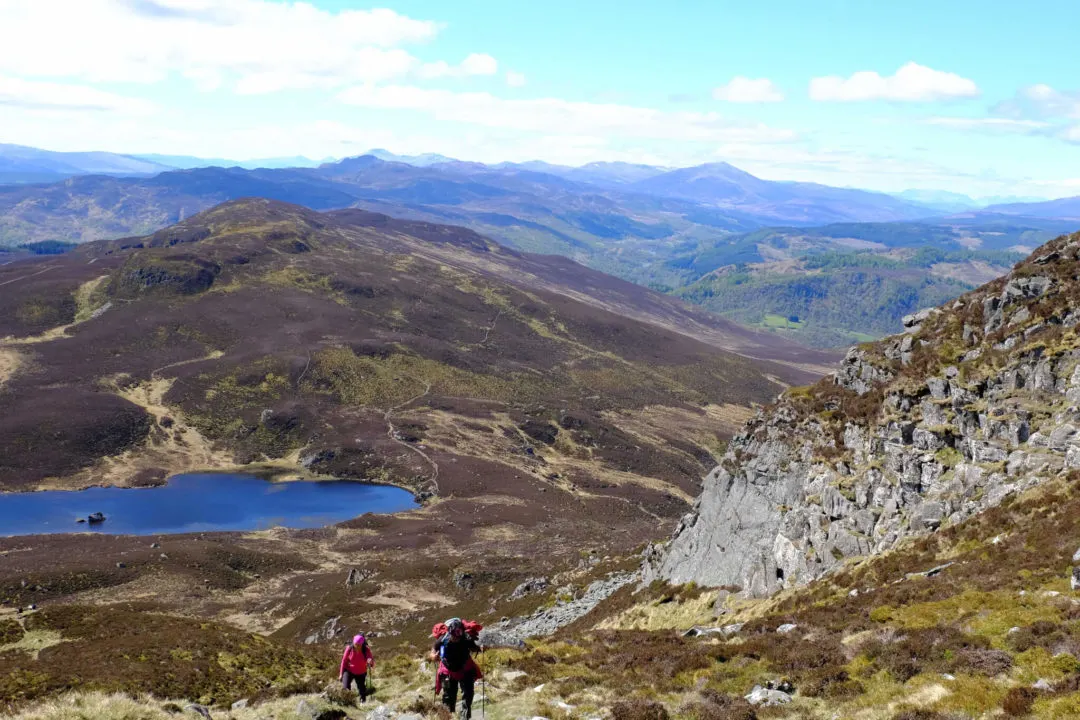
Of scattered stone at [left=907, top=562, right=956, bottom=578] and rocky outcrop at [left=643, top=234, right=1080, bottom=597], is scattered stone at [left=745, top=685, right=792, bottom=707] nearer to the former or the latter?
scattered stone at [left=907, top=562, right=956, bottom=578]

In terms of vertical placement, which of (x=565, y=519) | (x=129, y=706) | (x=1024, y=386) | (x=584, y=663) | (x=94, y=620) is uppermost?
(x=1024, y=386)

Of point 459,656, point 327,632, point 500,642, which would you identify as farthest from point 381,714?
point 327,632

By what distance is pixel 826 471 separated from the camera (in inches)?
1613

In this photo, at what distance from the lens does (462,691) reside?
17562 mm

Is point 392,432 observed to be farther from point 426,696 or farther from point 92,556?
point 426,696

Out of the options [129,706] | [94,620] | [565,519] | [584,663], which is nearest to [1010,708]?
[584,663]

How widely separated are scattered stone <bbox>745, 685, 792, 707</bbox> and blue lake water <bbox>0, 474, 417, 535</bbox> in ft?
350

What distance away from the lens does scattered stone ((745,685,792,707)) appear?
1755 cm

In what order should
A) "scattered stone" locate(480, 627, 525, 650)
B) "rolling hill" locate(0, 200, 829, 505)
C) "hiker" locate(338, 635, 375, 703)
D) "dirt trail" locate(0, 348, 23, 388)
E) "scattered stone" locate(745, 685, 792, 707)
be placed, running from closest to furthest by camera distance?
"scattered stone" locate(745, 685, 792, 707)
"hiker" locate(338, 635, 375, 703)
"scattered stone" locate(480, 627, 525, 650)
"rolling hill" locate(0, 200, 829, 505)
"dirt trail" locate(0, 348, 23, 388)

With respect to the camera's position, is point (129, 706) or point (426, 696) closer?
point (129, 706)

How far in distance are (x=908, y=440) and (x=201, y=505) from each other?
113m

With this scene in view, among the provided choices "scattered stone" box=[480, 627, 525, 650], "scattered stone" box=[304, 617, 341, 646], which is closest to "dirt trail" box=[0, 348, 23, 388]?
"scattered stone" box=[304, 617, 341, 646]

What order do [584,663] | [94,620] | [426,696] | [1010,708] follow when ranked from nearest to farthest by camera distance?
[1010,708] < [426,696] < [584,663] < [94,620]

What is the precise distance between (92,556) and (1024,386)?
95.0 m
